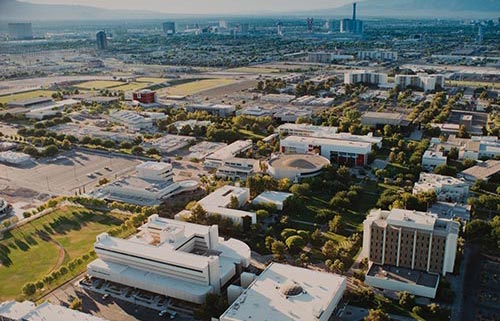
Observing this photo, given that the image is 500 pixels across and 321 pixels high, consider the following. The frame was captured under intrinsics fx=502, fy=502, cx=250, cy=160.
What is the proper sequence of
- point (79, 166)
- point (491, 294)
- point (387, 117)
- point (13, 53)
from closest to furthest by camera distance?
point (491, 294)
point (79, 166)
point (387, 117)
point (13, 53)

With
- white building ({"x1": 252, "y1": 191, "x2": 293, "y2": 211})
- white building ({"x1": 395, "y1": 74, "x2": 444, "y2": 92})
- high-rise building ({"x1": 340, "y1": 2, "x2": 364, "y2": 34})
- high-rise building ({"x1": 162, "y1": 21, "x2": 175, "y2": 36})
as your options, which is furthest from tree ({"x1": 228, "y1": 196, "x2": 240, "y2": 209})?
high-rise building ({"x1": 162, "y1": 21, "x2": 175, "y2": 36})

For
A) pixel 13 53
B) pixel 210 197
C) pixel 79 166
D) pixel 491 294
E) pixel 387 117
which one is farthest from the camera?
pixel 13 53

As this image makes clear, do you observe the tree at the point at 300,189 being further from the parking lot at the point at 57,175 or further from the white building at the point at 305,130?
the parking lot at the point at 57,175

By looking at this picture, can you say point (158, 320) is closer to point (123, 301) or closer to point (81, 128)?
point (123, 301)

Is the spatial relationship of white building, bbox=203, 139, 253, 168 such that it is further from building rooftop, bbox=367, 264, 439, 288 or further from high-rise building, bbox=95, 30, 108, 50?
high-rise building, bbox=95, 30, 108, 50

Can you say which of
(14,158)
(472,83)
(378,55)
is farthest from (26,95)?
(378,55)

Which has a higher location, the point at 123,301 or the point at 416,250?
the point at 416,250

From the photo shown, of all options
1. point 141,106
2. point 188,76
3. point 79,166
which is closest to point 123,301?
point 79,166
